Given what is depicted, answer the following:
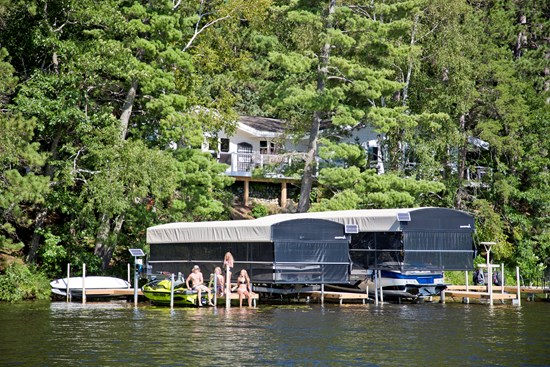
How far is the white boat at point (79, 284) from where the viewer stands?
42.8m

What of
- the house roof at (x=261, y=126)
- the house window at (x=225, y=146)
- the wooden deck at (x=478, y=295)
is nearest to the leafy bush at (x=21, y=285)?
the wooden deck at (x=478, y=295)

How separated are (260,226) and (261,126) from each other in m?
24.8

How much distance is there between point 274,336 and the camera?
28.3 meters

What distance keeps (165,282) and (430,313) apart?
1058cm

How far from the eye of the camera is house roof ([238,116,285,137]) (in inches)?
2411

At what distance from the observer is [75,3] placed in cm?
4275

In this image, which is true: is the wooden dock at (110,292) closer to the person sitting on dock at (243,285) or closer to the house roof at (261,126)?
the person sitting on dock at (243,285)

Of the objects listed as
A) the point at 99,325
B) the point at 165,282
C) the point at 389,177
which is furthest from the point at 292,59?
the point at 99,325

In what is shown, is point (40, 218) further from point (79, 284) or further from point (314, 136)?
point (314, 136)

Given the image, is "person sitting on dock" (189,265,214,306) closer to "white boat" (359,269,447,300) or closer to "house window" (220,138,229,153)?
"white boat" (359,269,447,300)

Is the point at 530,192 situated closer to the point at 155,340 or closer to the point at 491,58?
the point at 491,58

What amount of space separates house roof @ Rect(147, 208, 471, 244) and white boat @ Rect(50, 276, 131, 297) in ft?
9.61

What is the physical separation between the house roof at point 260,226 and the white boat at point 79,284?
2929 millimetres

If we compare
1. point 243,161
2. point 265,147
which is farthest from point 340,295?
point 243,161
